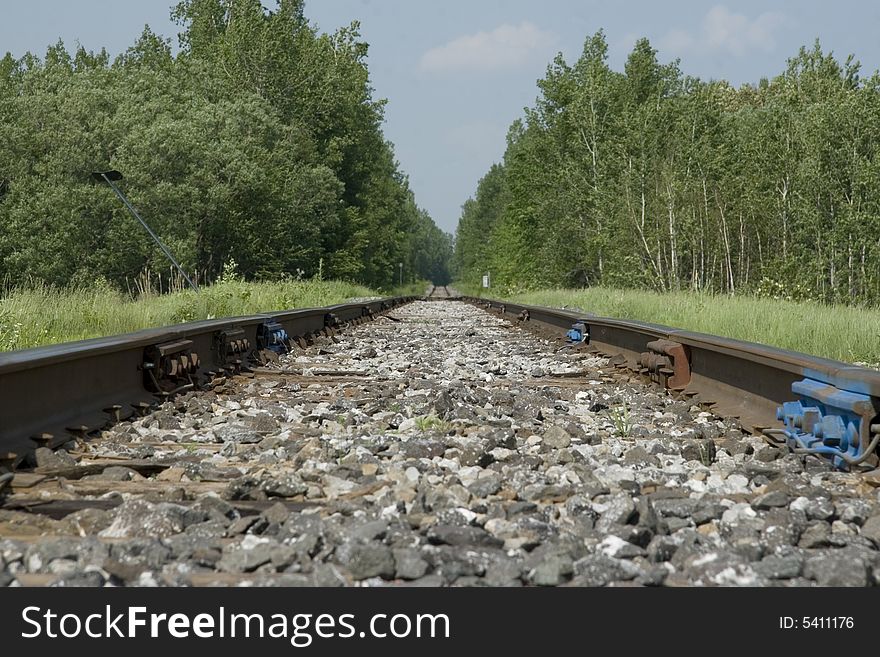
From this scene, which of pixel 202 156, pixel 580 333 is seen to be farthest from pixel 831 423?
pixel 202 156

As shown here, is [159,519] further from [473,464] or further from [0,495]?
[473,464]

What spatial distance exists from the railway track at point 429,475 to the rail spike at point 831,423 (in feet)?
0.04

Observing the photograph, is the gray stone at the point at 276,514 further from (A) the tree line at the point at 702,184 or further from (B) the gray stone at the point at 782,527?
(A) the tree line at the point at 702,184

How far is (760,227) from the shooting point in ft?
84.9

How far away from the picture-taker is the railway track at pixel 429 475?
2174 millimetres

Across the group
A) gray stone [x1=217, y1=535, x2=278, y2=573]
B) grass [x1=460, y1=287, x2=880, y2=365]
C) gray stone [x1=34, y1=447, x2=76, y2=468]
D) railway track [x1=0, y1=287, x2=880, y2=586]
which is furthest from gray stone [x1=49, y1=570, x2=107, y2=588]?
grass [x1=460, y1=287, x2=880, y2=365]

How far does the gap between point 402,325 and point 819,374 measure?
12062mm

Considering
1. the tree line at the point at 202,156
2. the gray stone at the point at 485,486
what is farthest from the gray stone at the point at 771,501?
the tree line at the point at 202,156

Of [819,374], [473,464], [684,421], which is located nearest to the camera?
[473,464]

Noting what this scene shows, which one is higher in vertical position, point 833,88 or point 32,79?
point 32,79

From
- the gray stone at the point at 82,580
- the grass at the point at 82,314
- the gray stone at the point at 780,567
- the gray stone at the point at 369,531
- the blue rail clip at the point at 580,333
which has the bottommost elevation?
the blue rail clip at the point at 580,333

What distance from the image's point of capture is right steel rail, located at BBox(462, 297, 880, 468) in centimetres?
330

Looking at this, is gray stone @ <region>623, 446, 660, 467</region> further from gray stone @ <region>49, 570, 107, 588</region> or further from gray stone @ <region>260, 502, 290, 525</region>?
gray stone @ <region>49, 570, 107, 588</region>
